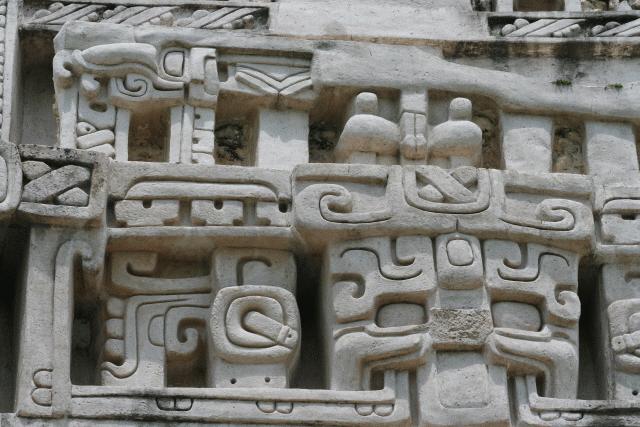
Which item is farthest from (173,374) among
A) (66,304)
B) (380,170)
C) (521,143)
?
(521,143)

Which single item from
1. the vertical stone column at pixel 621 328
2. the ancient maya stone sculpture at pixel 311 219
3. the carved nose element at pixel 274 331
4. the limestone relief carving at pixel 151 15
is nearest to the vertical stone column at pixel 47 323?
the ancient maya stone sculpture at pixel 311 219

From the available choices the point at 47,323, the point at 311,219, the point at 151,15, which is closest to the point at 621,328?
the point at 311,219

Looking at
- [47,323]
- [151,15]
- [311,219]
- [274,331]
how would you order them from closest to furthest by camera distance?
[47,323] < [274,331] < [311,219] < [151,15]

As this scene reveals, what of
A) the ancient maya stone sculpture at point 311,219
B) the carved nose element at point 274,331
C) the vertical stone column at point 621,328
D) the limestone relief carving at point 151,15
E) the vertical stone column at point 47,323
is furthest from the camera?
the limestone relief carving at point 151,15

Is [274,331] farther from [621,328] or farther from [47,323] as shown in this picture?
[621,328]

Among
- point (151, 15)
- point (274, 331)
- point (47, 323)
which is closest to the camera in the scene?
point (47, 323)

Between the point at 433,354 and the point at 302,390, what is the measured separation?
504 millimetres

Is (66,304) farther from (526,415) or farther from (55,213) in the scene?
(526,415)

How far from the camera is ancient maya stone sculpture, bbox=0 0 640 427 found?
8.52m

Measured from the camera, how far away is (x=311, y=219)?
8742 millimetres

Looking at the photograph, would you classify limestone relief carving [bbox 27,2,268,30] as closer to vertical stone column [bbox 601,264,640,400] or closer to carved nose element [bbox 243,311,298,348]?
carved nose element [bbox 243,311,298,348]

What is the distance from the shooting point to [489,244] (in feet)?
28.9

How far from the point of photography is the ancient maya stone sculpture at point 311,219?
27.9 feet

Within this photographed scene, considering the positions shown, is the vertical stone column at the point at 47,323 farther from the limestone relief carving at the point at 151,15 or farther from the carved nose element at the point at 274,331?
the limestone relief carving at the point at 151,15
